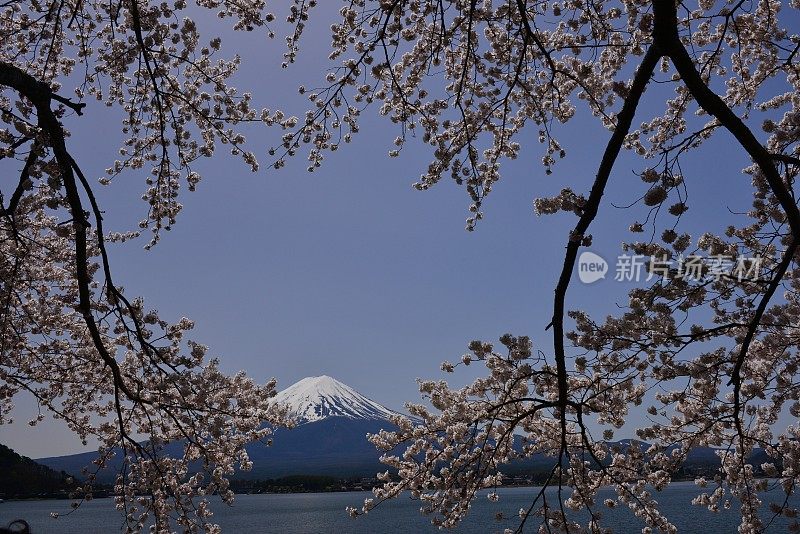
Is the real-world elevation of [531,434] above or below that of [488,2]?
below

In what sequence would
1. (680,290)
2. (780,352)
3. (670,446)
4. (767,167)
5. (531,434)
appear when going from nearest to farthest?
(767,167), (680,290), (780,352), (670,446), (531,434)

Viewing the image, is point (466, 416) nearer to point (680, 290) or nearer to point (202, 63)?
point (680, 290)

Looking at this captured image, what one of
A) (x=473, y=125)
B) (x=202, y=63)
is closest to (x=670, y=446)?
(x=473, y=125)

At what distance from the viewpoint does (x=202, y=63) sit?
5762 mm

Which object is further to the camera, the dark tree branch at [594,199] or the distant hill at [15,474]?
the distant hill at [15,474]

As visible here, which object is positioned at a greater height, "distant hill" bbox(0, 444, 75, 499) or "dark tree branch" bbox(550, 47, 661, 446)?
"dark tree branch" bbox(550, 47, 661, 446)

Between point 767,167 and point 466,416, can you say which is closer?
point 767,167

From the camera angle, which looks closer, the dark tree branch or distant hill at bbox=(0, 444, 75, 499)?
the dark tree branch

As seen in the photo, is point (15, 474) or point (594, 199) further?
point (15, 474)

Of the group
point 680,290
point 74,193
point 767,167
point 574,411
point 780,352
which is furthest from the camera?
point 780,352

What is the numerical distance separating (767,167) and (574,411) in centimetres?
195

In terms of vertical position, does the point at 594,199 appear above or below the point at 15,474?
above

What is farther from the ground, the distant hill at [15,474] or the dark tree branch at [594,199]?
the dark tree branch at [594,199]

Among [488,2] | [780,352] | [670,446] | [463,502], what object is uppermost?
[488,2]
